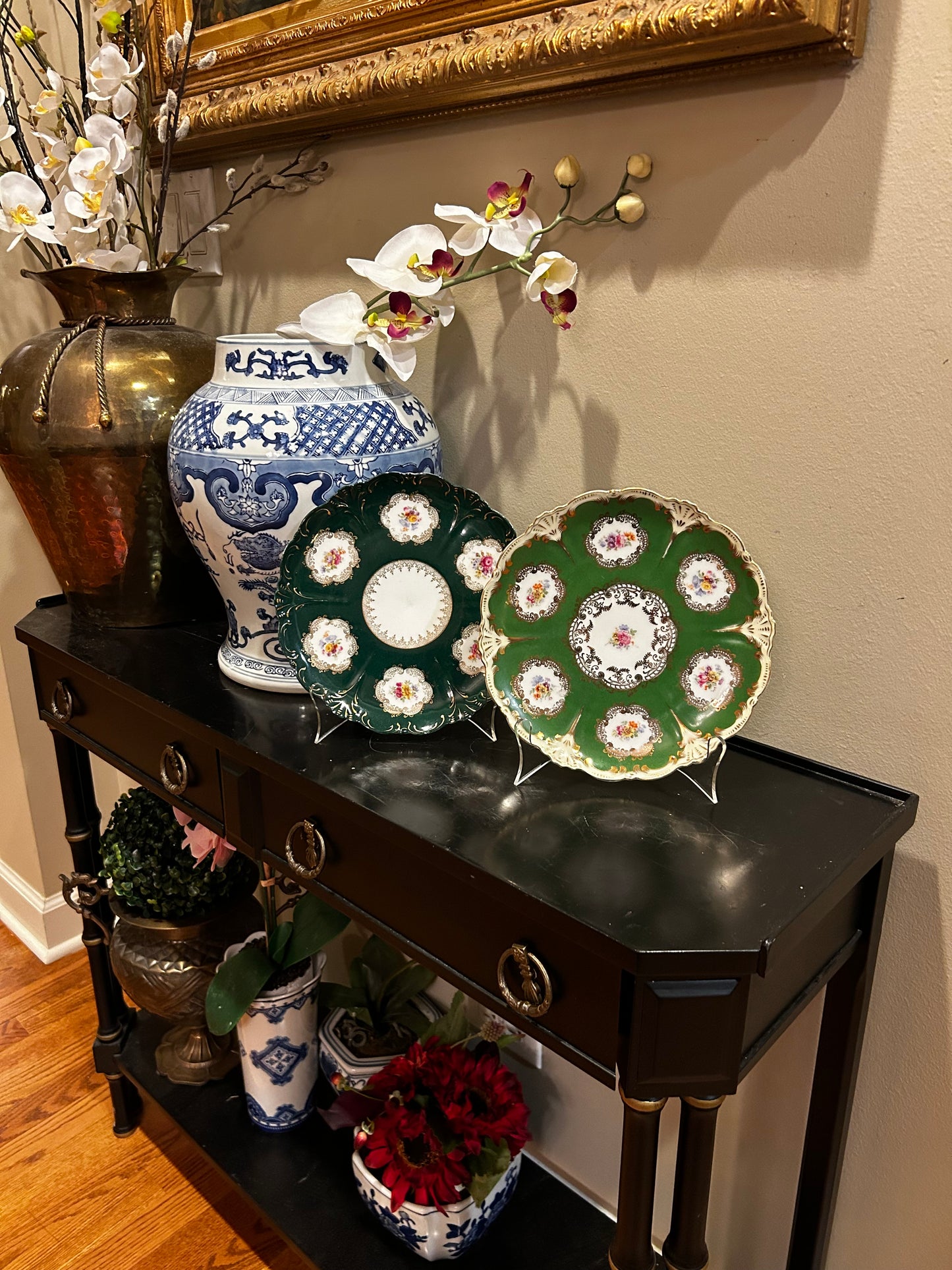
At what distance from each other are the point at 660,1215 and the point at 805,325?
1049mm

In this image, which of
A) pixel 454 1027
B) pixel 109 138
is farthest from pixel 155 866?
pixel 109 138

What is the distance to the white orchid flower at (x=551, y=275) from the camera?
858 mm

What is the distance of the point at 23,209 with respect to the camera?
1.08m

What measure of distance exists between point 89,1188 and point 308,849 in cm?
93

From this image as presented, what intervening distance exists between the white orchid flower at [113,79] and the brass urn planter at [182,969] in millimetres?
1055

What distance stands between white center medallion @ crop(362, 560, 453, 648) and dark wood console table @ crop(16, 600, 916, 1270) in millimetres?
102

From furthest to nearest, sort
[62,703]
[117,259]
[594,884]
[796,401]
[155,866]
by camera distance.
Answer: [155,866] < [62,703] < [117,259] < [796,401] < [594,884]

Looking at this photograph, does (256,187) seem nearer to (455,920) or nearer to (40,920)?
(455,920)

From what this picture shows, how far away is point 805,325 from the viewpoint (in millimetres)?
809

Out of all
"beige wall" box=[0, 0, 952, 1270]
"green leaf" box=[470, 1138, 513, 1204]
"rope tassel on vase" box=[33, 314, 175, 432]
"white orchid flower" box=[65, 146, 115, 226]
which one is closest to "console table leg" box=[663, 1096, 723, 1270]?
"beige wall" box=[0, 0, 952, 1270]

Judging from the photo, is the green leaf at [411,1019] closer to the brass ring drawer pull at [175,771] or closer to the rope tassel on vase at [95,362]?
the brass ring drawer pull at [175,771]

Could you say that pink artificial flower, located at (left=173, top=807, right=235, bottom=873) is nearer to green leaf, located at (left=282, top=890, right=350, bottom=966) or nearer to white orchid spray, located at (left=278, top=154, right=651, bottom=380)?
green leaf, located at (left=282, top=890, right=350, bottom=966)

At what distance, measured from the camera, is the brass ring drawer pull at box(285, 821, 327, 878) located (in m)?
0.89

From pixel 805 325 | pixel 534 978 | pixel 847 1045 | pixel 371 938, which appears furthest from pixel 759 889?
pixel 371 938
